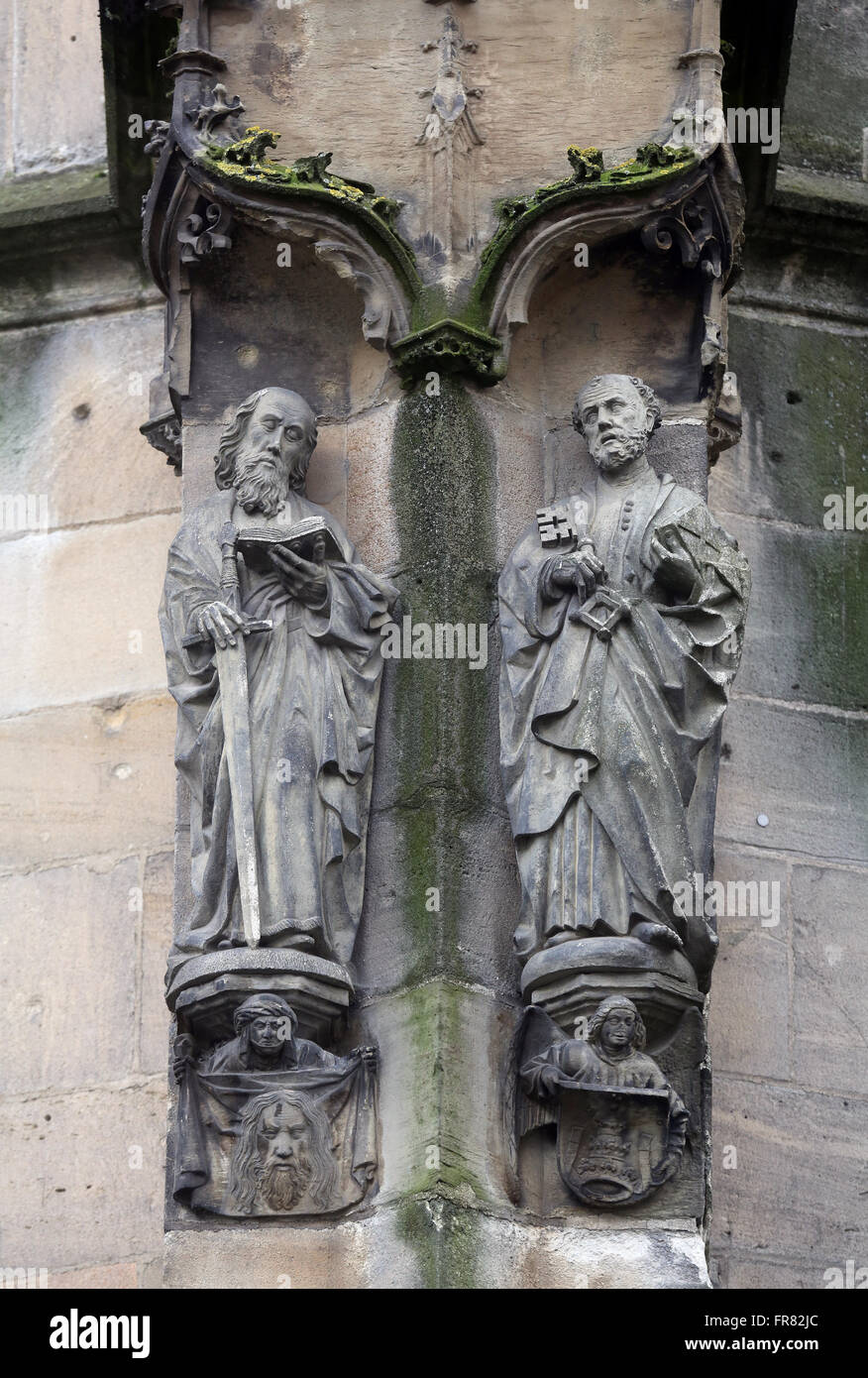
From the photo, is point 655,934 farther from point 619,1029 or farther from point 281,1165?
point 281,1165

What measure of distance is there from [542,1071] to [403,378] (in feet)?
8.12

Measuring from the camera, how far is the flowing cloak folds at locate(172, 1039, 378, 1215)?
12.7 metres

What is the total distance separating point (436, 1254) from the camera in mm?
12438

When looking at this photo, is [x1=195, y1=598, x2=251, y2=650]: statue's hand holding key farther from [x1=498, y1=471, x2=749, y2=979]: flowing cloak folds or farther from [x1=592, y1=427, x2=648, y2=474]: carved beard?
[x1=592, y1=427, x2=648, y2=474]: carved beard

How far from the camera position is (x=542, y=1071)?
41.8 ft

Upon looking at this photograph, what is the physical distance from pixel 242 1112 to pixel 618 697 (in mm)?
1706

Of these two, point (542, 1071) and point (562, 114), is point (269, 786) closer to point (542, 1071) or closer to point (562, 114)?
point (542, 1071)

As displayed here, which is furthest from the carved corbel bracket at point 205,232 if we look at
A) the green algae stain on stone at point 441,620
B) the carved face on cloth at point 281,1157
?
the carved face on cloth at point 281,1157

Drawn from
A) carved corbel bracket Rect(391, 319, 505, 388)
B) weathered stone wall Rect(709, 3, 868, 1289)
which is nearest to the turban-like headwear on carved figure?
weathered stone wall Rect(709, 3, 868, 1289)

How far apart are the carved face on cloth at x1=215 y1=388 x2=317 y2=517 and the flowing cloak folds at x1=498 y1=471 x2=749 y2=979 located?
30.9 inches

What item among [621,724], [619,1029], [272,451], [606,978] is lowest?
[619,1029]

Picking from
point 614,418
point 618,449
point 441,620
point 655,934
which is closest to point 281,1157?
point 655,934
